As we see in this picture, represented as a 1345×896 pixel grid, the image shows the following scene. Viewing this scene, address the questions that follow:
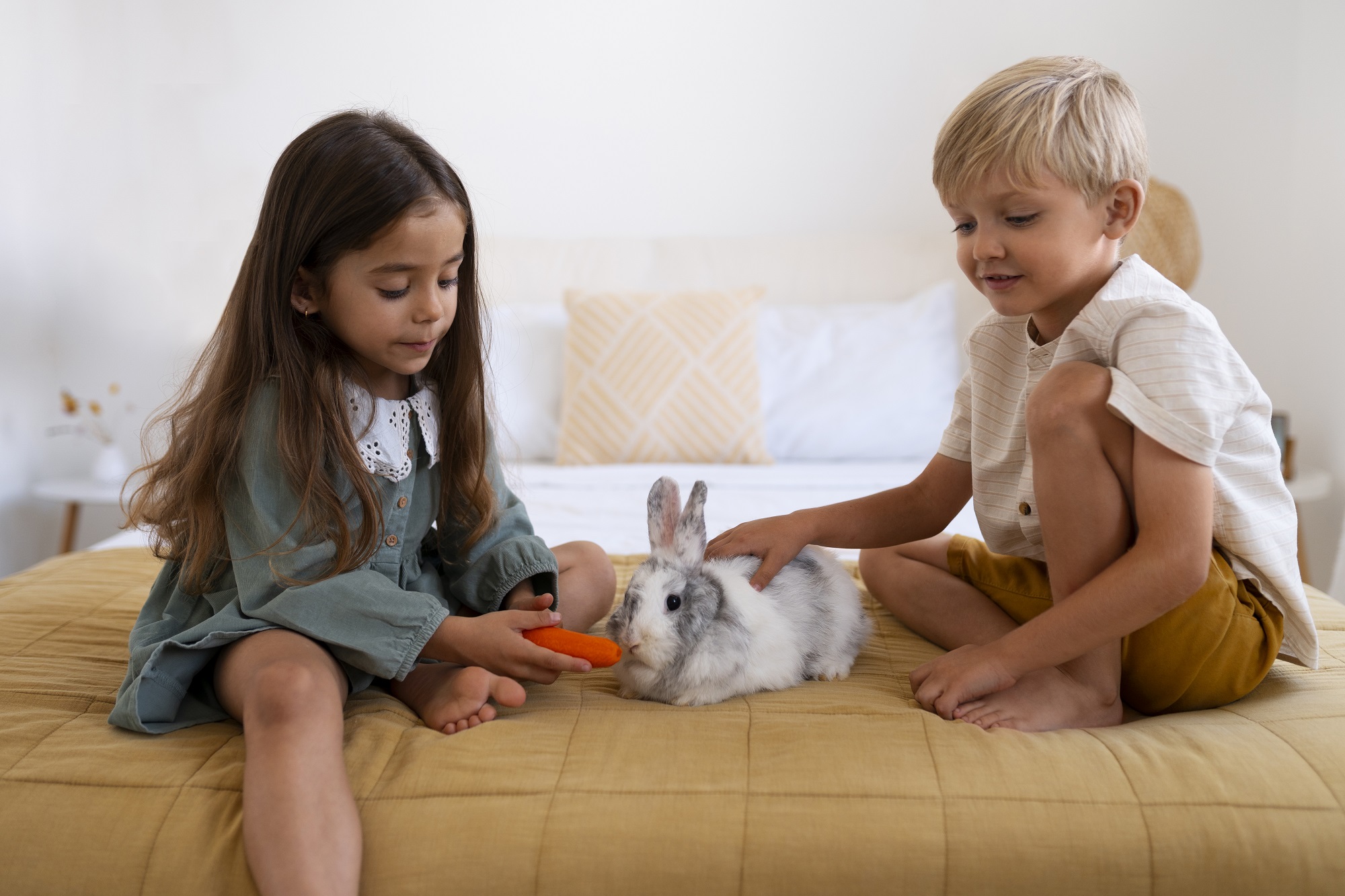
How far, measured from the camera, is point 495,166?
2.86 m

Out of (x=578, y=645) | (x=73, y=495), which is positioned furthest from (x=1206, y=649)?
(x=73, y=495)

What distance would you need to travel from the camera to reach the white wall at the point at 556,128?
2676 mm

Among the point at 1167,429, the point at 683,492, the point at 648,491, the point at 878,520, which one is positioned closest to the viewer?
the point at 1167,429

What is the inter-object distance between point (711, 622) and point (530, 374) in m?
1.49

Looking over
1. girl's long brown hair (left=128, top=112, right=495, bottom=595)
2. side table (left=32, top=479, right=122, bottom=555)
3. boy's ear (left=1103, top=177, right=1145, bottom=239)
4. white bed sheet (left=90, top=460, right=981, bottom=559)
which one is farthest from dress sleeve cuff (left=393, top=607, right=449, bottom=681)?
side table (left=32, top=479, right=122, bottom=555)

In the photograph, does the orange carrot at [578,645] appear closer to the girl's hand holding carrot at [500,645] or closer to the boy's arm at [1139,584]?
the girl's hand holding carrot at [500,645]

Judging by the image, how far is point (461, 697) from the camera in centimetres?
99

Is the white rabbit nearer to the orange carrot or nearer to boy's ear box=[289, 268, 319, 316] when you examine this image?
the orange carrot

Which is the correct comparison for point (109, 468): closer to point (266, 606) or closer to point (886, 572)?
point (266, 606)

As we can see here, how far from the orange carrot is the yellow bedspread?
0.22 ft

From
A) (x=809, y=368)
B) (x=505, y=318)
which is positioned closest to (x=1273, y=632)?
(x=809, y=368)

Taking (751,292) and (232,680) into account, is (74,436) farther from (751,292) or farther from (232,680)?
(232,680)

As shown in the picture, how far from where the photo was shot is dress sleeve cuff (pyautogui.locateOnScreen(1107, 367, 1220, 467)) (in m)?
0.93

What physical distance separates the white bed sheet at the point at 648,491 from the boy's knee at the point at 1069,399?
0.66 metres
